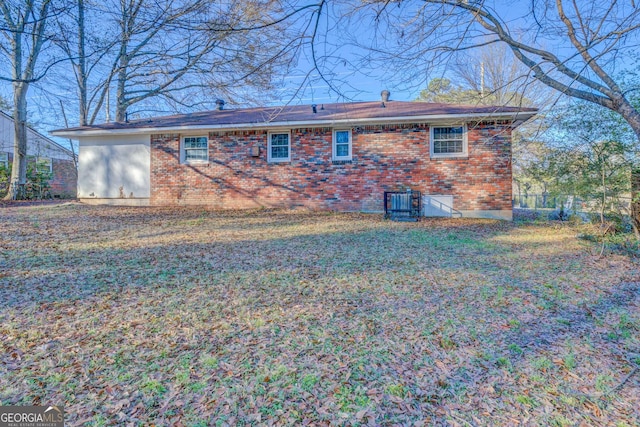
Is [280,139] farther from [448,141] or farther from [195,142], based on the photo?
[448,141]

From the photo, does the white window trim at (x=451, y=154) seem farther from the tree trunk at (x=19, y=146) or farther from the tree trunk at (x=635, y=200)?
the tree trunk at (x=19, y=146)

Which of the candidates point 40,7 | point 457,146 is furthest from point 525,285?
point 40,7

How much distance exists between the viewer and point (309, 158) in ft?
35.9

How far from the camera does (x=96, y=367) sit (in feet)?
7.42

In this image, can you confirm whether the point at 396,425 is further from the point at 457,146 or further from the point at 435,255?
the point at 457,146

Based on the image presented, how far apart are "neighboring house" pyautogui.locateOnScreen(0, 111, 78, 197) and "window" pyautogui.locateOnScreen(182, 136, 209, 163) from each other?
31.0 ft

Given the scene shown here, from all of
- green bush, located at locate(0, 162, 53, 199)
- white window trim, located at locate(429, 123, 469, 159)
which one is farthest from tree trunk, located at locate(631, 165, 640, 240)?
green bush, located at locate(0, 162, 53, 199)

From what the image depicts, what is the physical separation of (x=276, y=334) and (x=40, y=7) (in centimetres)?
622

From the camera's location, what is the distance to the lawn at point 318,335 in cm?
193

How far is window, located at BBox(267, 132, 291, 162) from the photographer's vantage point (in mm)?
11180

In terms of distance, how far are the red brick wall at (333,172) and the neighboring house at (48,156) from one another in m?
9.35

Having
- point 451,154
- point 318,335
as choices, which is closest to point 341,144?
point 451,154

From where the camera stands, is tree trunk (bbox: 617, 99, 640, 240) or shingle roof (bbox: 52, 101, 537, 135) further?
shingle roof (bbox: 52, 101, 537, 135)

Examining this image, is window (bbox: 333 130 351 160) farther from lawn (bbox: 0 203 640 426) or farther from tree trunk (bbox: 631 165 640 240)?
tree trunk (bbox: 631 165 640 240)
